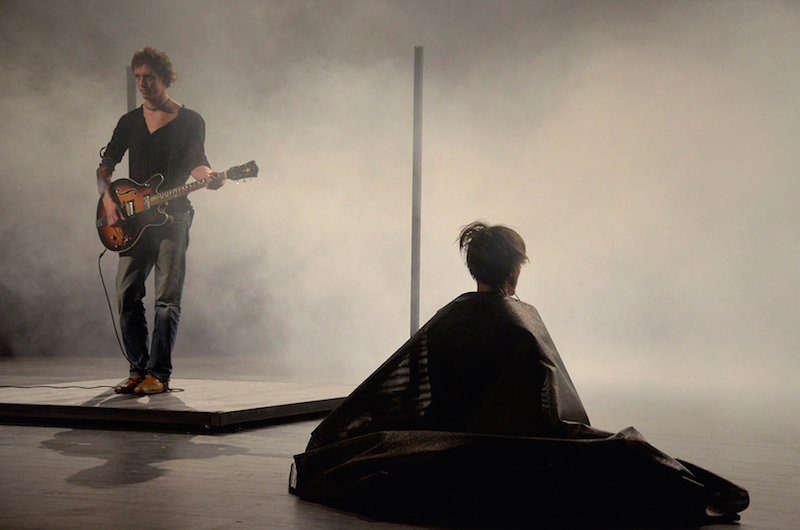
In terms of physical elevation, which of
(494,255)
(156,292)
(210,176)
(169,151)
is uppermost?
(169,151)

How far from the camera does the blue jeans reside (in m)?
3.92

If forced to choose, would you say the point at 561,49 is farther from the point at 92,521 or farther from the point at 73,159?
the point at 92,521

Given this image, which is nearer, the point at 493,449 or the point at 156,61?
the point at 493,449

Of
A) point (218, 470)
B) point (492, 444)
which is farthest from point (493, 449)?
point (218, 470)

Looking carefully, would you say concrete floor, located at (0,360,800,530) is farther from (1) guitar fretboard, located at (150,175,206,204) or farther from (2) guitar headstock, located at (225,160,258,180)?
(2) guitar headstock, located at (225,160,258,180)

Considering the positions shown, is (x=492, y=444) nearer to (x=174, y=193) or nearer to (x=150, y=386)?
(x=150, y=386)

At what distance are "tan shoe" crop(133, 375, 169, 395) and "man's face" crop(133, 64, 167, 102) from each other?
137 centimetres

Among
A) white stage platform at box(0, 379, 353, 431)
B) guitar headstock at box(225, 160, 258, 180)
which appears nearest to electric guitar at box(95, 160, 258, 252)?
guitar headstock at box(225, 160, 258, 180)

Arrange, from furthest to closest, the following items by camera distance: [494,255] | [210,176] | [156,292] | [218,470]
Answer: [210,176]
[156,292]
[218,470]
[494,255]

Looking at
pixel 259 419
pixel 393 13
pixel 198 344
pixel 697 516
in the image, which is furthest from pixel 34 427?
pixel 393 13

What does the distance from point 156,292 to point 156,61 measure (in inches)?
45.1

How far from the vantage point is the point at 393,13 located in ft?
23.4

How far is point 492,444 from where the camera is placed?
1836 mm

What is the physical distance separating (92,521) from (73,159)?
6.19m
